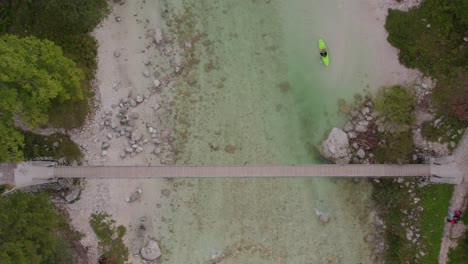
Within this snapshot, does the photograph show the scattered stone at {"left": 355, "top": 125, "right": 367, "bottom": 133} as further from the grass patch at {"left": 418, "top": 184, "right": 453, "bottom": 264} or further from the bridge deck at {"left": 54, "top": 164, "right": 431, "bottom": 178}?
the grass patch at {"left": 418, "top": 184, "right": 453, "bottom": 264}

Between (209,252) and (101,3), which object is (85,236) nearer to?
(209,252)

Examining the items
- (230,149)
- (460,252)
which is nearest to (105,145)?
(230,149)

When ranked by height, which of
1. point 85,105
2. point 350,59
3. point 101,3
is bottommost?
point 85,105

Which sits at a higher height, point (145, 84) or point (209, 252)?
point (145, 84)

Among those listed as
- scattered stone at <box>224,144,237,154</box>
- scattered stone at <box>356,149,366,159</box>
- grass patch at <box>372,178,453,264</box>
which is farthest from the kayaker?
grass patch at <box>372,178,453,264</box>

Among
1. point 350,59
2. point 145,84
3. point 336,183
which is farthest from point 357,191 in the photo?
point 145,84

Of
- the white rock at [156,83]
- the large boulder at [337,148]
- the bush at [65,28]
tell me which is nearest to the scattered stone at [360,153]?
the large boulder at [337,148]
